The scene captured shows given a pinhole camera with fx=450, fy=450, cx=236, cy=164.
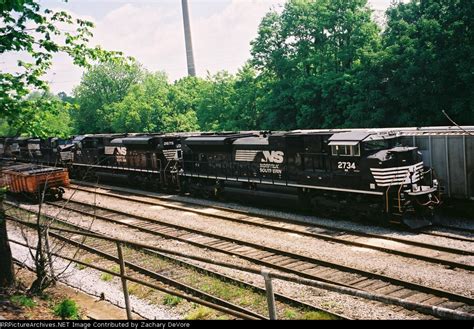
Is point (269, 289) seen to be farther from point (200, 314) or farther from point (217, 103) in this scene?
point (217, 103)

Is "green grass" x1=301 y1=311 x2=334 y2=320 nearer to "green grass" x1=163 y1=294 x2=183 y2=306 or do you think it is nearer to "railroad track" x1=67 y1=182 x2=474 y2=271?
"green grass" x1=163 y1=294 x2=183 y2=306

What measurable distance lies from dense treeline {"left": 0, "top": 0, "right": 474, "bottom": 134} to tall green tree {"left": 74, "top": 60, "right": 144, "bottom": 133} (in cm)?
1185

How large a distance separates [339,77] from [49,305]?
30.9m

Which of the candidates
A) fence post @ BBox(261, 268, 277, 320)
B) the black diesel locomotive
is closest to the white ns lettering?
the black diesel locomotive

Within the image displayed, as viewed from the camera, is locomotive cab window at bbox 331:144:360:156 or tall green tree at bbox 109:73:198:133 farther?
tall green tree at bbox 109:73:198:133

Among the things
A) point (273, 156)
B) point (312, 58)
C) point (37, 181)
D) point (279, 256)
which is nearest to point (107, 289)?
point (279, 256)

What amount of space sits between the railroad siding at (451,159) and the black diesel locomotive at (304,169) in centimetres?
127

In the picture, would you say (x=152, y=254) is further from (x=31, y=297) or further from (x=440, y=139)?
(x=440, y=139)

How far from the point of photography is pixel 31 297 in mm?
10039

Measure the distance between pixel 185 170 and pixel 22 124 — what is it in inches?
694

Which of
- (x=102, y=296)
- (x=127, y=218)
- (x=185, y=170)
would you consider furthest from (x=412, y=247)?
(x=185, y=170)

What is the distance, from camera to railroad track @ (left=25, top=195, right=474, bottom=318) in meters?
10.2

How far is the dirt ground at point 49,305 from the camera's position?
8875 millimetres

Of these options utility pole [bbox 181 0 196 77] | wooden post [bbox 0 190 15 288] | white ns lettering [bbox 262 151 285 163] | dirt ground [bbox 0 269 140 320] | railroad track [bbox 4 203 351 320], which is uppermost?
utility pole [bbox 181 0 196 77]
